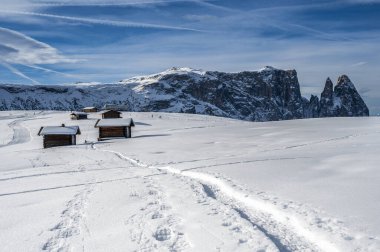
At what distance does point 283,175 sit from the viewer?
1662 centimetres

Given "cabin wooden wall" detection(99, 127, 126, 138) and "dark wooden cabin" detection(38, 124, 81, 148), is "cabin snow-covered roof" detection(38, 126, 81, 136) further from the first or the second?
"cabin wooden wall" detection(99, 127, 126, 138)

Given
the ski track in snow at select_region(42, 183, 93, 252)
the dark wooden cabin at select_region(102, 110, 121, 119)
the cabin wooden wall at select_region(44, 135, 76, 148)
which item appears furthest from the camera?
the dark wooden cabin at select_region(102, 110, 121, 119)

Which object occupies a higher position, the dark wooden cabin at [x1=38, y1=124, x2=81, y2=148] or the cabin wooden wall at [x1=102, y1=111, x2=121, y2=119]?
the cabin wooden wall at [x1=102, y1=111, x2=121, y2=119]

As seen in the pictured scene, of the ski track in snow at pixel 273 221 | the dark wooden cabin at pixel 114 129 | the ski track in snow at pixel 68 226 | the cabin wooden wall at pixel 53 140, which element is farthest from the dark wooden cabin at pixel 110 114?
the ski track in snow at pixel 68 226

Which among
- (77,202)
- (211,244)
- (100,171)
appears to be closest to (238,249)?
(211,244)

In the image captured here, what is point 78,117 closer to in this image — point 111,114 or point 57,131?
point 111,114

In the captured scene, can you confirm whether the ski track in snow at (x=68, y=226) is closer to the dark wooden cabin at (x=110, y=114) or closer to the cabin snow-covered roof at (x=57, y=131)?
the cabin snow-covered roof at (x=57, y=131)

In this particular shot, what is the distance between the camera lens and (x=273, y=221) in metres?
10.4

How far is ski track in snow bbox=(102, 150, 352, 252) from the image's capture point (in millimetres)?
8570

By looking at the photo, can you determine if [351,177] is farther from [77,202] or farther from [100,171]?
[100,171]

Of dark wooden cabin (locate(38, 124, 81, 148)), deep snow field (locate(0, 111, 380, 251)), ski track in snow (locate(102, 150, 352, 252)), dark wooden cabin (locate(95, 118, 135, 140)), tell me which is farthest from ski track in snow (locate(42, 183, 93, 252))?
dark wooden cabin (locate(95, 118, 135, 140))

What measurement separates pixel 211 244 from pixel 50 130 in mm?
43329

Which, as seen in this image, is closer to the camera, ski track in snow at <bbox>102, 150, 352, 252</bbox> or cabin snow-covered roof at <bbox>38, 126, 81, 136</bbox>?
ski track in snow at <bbox>102, 150, 352, 252</bbox>

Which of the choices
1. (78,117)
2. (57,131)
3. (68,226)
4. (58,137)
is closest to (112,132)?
(58,137)
